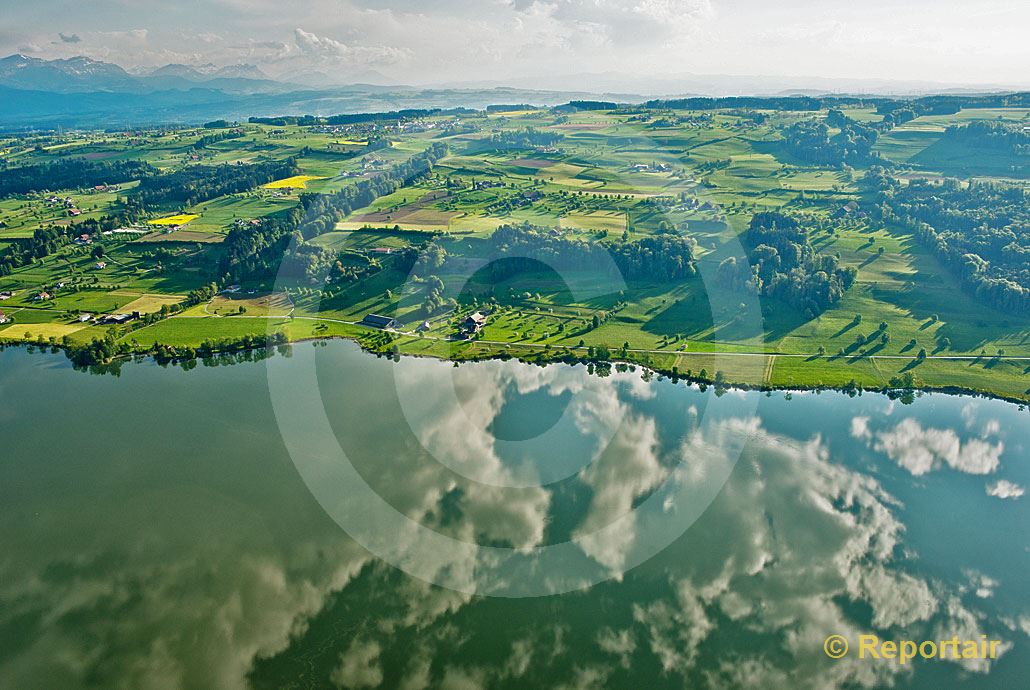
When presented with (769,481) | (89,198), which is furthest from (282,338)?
(89,198)

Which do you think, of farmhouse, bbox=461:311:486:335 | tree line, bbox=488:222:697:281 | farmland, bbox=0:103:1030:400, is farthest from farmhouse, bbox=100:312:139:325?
tree line, bbox=488:222:697:281

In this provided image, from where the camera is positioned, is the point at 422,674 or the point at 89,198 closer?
the point at 422,674

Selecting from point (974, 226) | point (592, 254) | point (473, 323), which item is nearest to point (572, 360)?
point (473, 323)

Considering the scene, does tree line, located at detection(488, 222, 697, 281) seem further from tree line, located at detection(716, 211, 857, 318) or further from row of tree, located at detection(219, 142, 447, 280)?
row of tree, located at detection(219, 142, 447, 280)

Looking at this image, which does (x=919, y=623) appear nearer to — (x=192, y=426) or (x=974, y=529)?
(x=974, y=529)

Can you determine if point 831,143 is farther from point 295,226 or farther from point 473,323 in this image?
point 295,226

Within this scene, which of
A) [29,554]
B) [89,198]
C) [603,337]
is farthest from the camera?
[89,198]
